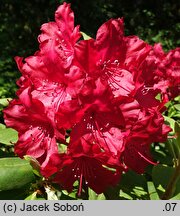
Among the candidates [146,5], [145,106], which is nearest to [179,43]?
[146,5]

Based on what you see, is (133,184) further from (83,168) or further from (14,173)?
(14,173)

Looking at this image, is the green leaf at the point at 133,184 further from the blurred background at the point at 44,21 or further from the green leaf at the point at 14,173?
the blurred background at the point at 44,21

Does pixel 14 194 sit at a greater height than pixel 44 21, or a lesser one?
greater

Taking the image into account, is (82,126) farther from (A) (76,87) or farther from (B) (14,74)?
(B) (14,74)

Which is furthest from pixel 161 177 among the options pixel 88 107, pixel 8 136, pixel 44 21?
pixel 44 21

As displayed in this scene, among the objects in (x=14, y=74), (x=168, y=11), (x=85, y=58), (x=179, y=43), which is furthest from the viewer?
(x=168, y=11)

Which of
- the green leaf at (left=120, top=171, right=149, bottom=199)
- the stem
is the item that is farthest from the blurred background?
the stem
